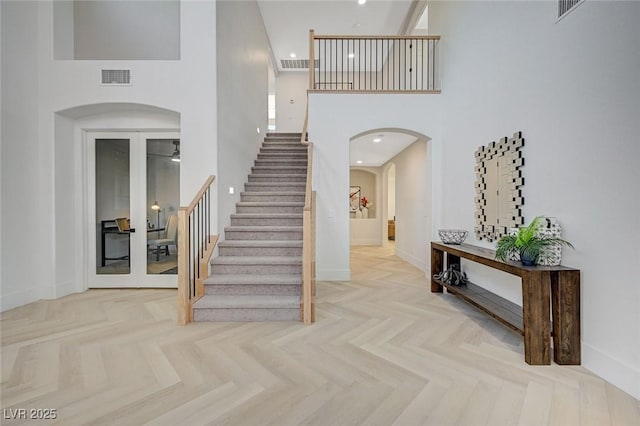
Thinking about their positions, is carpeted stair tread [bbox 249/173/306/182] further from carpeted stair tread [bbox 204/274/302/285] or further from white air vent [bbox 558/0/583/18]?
white air vent [bbox 558/0/583/18]

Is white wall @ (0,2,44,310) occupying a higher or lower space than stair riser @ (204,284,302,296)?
higher

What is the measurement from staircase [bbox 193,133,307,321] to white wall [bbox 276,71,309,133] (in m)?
4.35

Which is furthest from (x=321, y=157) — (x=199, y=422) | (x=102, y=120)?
(x=199, y=422)

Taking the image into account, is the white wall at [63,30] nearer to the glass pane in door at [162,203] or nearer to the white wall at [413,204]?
the glass pane in door at [162,203]

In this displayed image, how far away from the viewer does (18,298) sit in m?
3.44

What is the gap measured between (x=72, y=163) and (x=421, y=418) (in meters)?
5.01

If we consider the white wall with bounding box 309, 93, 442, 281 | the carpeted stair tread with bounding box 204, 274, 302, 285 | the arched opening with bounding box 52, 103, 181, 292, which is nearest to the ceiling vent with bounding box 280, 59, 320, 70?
the white wall with bounding box 309, 93, 442, 281

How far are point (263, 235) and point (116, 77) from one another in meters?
2.78

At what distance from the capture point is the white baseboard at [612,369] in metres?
1.81

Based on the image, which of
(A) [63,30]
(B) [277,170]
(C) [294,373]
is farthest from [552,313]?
(A) [63,30]

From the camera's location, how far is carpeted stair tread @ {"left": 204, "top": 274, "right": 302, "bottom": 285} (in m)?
3.20

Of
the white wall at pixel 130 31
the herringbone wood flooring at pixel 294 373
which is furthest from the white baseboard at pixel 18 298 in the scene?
the white wall at pixel 130 31

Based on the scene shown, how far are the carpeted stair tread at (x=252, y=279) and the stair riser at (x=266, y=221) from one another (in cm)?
96

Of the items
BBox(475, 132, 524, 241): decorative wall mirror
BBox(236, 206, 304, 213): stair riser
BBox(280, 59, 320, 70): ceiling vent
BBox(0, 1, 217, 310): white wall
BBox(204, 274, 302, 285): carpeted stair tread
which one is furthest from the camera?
BBox(280, 59, 320, 70): ceiling vent
